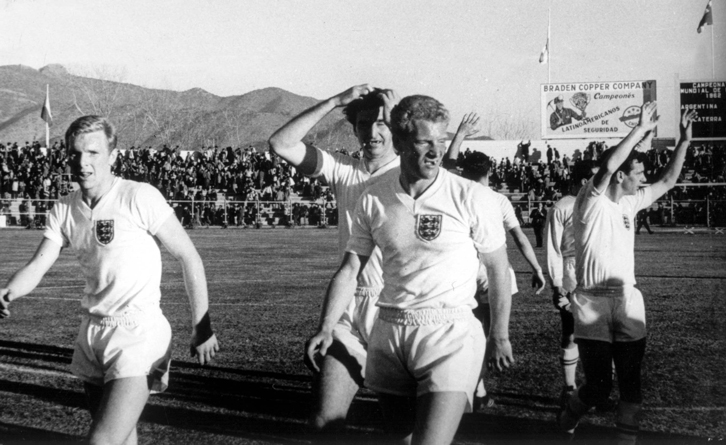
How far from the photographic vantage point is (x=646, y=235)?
31797mm

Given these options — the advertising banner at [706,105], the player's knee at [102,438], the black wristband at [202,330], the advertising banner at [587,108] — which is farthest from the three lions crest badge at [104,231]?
the advertising banner at [587,108]

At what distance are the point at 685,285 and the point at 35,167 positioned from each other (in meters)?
30.9

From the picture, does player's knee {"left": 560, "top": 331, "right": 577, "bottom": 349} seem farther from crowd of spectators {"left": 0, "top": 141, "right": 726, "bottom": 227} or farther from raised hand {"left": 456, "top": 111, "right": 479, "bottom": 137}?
crowd of spectators {"left": 0, "top": 141, "right": 726, "bottom": 227}

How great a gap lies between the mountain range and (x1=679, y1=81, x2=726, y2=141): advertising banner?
231ft

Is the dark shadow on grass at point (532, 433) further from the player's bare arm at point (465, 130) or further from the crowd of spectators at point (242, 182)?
the crowd of spectators at point (242, 182)

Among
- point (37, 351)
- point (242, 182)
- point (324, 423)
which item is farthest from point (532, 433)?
point (242, 182)

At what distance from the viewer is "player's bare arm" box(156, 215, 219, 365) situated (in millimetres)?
4176

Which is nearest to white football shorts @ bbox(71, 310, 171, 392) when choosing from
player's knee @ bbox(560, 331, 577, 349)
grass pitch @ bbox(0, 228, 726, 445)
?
grass pitch @ bbox(0, 228, 726, 445)

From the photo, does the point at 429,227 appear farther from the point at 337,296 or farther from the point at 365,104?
the point at 365,104

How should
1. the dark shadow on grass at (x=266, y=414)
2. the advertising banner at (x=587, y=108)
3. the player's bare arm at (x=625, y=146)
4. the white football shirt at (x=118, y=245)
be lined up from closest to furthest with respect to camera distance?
the white football shirt at (x=118, y=245), the player's bare arm at (x=625, y=146), the dark shadow on grass at (x=266, y=414), the advertising banner at (x=587, y=108)

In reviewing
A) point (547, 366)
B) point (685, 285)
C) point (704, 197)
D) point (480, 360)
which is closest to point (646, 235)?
point (704, 197)

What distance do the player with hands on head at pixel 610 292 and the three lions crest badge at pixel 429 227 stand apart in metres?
2.06

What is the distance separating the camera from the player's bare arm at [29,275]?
4.29 meters

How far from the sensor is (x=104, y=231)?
4129mm
